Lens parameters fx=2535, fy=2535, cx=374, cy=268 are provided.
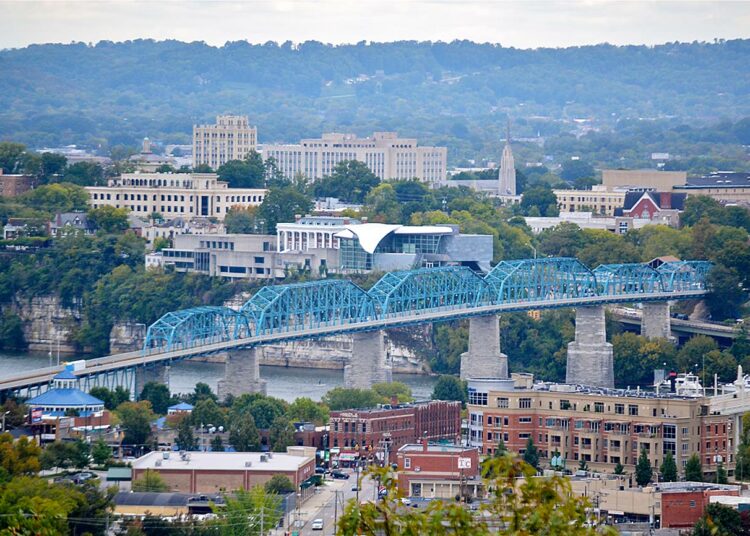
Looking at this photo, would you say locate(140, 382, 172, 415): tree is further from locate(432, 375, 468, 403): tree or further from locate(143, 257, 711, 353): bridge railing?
locate(432, 375, 468, 403): tree

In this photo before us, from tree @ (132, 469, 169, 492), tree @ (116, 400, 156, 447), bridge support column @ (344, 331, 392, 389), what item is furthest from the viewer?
bridge support column @ (344, 331, 392, 389)

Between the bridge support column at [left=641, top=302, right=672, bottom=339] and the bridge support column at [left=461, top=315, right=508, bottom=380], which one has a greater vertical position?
the bridge support column at [left=641, top=302, right=672, bottom=339]

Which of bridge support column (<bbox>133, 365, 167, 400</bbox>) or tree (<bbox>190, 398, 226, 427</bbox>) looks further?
bridge support column (<bbox>133, 365, 167, 400</bbox>)

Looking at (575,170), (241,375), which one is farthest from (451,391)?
(575,170)

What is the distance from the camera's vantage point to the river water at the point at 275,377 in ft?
210

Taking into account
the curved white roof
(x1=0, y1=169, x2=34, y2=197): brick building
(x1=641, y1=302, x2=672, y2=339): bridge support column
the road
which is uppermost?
(x1=0, y1=169, x2=34, y2=197): brick building

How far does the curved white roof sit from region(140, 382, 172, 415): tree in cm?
2578

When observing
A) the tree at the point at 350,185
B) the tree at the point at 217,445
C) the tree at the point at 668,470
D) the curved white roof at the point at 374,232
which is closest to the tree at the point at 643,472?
the tree at the point at 668,470

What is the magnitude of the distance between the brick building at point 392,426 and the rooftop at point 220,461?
4657mm

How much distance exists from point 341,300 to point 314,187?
4438cm

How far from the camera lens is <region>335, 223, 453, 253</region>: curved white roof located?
268 ft

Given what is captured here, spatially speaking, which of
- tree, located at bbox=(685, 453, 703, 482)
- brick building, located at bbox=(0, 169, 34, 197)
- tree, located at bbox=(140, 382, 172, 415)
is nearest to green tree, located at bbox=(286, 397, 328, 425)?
tree, located at bbox=(140, 382, 172, 415)

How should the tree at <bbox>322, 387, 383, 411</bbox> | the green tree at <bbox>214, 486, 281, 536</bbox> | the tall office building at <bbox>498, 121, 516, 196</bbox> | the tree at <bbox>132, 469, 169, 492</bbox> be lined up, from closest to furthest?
the green tree at <bbox>214, 486, 281, 536</bbox>, the tree at <bbox>132, 469, 169, 492</bbox>, the tree at <bbox>322, 387, 383, 411</bbox>, the tall office building at <bbox>498, 121, 516, 196</bbox>

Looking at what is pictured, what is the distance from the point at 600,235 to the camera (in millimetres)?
90812
